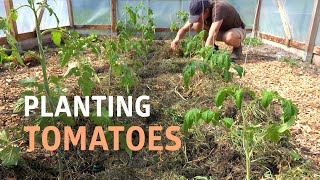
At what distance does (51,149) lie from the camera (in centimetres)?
150

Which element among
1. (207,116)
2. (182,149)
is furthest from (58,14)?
(207,116)

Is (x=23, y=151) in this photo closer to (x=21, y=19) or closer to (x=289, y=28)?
(x=21, y=19)

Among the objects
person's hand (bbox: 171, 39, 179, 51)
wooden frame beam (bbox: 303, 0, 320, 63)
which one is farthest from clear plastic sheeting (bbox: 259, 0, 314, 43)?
person's hand (bbox: 171, 39, 179, 51)

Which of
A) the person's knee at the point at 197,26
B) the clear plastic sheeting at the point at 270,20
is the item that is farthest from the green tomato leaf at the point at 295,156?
the clear plastic sheeting at the point at 270,20

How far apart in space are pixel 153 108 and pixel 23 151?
87cm

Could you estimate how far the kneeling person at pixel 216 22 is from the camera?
10.3ft

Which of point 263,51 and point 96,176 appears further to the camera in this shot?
point 263,51

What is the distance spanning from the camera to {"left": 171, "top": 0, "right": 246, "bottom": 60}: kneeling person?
10.3ft

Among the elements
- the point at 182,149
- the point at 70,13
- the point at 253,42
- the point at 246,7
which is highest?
the point at 246,7

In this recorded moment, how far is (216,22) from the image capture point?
3137 mm

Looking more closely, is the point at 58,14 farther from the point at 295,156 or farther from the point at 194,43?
the point at 295,156

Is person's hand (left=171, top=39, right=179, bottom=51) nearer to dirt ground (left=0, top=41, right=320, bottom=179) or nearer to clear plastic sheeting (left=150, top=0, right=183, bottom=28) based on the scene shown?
dirt ground (left=0, top=41, right=320, bottom=179)

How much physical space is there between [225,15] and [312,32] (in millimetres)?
1095

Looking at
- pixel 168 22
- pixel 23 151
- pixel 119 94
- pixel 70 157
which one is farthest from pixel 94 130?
pixel 168 22
